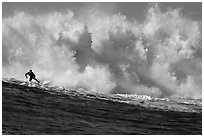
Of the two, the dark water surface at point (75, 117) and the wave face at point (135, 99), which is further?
the wave face at point (135, 99)

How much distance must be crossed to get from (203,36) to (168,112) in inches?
345

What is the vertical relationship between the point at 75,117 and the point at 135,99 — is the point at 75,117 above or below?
below

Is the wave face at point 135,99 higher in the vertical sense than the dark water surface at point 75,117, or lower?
higher

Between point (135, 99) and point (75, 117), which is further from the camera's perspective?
point (135, 99)

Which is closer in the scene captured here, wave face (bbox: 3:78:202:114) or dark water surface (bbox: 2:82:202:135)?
dark water surface (bbox: 2:82:202:135)

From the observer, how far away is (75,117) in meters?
18.1

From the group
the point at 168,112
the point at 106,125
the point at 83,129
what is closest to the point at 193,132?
the point at 106,125

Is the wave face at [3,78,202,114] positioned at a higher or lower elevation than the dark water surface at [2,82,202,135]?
higher

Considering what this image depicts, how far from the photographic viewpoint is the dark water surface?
1498cm

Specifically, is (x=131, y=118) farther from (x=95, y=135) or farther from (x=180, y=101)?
(x=180, y=101)

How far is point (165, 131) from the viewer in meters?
16.9

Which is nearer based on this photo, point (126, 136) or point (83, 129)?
point (126, 136)

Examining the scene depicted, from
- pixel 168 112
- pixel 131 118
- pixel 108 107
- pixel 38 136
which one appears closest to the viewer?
pixel 38 136

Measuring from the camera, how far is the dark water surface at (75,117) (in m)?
15.0
